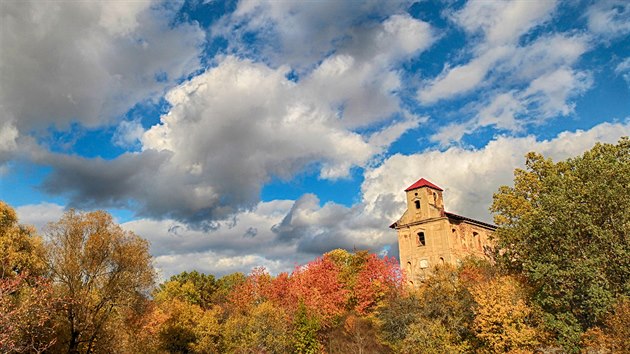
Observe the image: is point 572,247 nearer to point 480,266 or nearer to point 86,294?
point 480,266

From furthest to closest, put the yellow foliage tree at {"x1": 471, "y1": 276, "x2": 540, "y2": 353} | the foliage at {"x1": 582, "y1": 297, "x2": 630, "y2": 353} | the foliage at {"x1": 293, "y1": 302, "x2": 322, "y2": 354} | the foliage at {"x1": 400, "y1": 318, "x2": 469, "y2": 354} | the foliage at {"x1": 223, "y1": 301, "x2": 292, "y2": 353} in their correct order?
the foliage at {"x1": 223, "y1": 301, "x2": 292, "y2": 353}, the foliage at {"x1": 293, "y1": 302, "x2": 322, "y2": 354}, the foliage at {"x1": 400, "y1": 318, "x2": 469, "y2": 354}, the yellow foliage tree at {"x1": 471, "y1": 276, "x2": 540, "y2": 353}, the foliage at {"x1": 582, "y1": 297, "x2": 630, "y2": 353}

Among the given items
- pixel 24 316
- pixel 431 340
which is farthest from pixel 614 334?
pixel 24 316

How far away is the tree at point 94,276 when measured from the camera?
1256 inches

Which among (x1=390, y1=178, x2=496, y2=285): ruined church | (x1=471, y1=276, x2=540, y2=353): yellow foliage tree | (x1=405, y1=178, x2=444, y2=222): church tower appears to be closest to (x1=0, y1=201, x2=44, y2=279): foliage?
(x1=471, y1=276, x2=540, y2=353): yellow foliage tree

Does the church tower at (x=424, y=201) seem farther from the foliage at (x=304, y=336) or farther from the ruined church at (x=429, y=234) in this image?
the foliage at (x=304, y=336)

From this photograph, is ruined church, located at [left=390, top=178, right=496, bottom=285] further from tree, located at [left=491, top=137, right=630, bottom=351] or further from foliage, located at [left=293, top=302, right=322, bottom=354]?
tree, located at [left=491, top=137, right=630, bottom=351]

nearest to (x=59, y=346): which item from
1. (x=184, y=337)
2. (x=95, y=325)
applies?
(x=95, y=325)

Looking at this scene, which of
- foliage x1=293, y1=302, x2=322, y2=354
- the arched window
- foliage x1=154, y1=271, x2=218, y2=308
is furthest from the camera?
foliage x1=154, y1=271, x2=218, y2=308

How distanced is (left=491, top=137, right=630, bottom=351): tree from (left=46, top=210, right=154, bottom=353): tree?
26.7 meters

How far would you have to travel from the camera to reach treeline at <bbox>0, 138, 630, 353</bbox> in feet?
88.1

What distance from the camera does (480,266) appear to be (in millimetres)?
50188

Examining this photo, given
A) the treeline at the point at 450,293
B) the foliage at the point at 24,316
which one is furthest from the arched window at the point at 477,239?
the foliage at the point at 24,316

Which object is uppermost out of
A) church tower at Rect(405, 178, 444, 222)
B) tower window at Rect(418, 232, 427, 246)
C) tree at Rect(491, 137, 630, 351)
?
church tower at Rect(405, 178, 444, 222)

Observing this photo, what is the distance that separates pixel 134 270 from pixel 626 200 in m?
31.3
